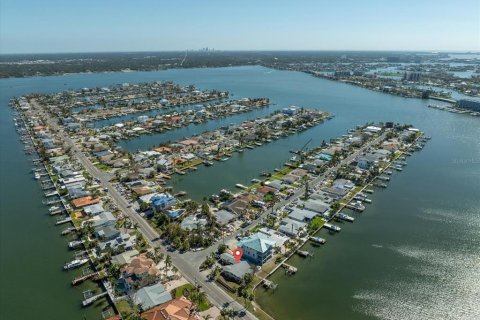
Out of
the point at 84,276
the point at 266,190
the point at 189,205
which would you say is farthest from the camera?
the point at 266,190

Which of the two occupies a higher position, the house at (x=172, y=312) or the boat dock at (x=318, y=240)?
the house at (x=172, y=312)

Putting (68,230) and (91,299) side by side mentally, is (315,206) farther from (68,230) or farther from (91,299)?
(68,230)

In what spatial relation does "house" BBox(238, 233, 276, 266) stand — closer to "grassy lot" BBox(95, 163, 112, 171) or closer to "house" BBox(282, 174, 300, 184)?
"house" BBox(282, 174, 300, 184)

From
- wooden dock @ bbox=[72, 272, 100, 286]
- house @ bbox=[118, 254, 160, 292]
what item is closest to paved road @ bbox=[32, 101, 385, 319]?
house @ bbox=[118, 254, 160, 292]

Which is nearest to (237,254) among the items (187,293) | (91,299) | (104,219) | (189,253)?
(189,253)

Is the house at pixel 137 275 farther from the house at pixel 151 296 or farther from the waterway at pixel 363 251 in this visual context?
the waterway at pixel 363 251

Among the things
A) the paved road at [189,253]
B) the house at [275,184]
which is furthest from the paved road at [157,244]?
the house at [275,184]
